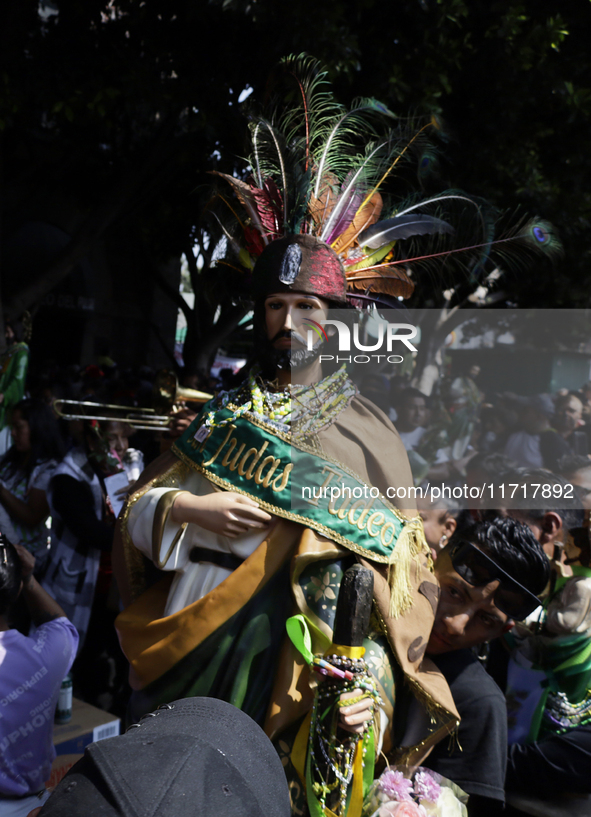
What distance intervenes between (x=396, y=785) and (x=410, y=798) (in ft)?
0.15

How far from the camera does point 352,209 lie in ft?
6.92

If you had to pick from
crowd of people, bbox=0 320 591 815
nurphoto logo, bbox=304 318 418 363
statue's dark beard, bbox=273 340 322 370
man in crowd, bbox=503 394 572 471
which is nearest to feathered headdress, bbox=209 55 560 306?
nurphoto logo, bbox=304 318 418 363

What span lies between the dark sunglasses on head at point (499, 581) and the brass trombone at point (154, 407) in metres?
1.22

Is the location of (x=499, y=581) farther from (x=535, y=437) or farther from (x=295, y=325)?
(x=295, y=325)

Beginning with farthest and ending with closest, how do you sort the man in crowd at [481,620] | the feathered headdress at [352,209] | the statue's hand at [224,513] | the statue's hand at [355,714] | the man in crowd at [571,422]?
1. the man in crowd at [571,422]
2. the feathered headdress at [352,209]
3. the man in crowd at [481,620]
4. the statue's hand at [224,513]
5. the statue's hand at [355,714]

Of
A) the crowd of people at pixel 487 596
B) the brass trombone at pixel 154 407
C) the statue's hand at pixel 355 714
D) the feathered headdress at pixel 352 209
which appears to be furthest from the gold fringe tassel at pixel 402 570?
the brass trombone at pixel 154 407

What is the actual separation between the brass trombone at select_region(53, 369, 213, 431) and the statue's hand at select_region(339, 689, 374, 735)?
1.41 m

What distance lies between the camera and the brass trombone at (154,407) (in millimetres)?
2842

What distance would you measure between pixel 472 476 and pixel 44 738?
62.7 inches

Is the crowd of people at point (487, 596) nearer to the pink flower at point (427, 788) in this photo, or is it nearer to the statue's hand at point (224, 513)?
the statue's hand at point (224, 513)

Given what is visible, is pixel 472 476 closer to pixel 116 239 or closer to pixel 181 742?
pixel 181 742

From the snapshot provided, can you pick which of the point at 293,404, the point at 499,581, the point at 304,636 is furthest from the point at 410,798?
the point at 293,404

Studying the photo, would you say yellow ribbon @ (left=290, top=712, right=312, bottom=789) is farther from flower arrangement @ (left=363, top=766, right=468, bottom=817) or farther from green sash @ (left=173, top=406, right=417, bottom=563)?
green sash @ (left=173, top=406, right=417, bottom=563)

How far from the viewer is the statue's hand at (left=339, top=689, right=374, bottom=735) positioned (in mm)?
1504
